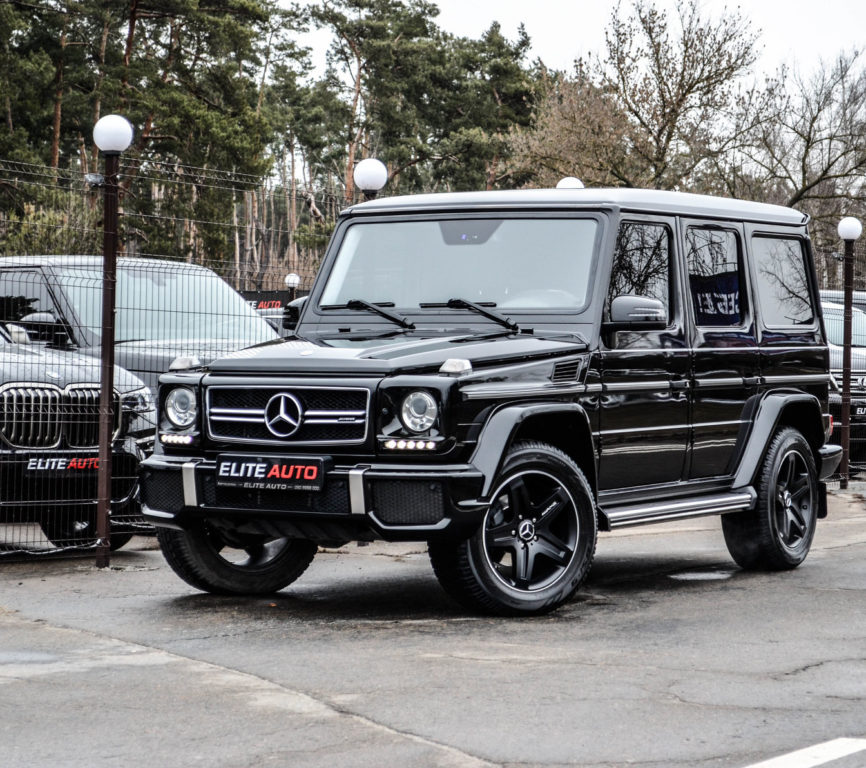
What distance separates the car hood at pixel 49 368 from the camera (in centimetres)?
941

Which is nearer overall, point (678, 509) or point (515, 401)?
point (515, 401)

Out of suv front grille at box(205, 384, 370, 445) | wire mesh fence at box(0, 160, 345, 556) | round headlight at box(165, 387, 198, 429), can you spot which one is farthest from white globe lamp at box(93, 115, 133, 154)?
suv front grille at box(205, 384, 370, 445)

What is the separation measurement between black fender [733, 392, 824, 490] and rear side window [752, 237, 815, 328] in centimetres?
48

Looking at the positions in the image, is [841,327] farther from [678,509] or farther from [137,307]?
[678,509]

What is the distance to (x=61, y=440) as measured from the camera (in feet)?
31.2

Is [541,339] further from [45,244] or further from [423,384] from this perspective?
[45,244]

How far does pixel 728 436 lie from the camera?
8.78 m

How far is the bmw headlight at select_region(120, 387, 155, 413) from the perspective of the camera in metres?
9.90

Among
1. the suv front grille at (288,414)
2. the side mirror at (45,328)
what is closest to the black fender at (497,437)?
the suv front grille at (288,414)

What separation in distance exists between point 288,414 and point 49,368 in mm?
3122

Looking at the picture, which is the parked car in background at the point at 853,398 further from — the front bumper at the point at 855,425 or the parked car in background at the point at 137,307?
the parked car in background at the point at 137,307

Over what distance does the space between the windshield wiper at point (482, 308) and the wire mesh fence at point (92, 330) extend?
2323 millimetres

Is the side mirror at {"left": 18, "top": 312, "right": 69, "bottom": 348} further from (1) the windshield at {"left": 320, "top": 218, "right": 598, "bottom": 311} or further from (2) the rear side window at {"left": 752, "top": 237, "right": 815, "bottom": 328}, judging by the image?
(2) the rear side window at {"left": 752, "top": 237, "right": 815, "bottom": 328}

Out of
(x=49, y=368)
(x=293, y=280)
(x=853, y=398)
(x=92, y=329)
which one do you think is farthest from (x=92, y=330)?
(x=853, y=398)
